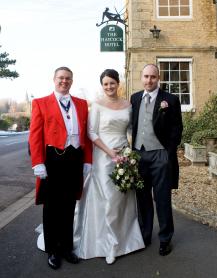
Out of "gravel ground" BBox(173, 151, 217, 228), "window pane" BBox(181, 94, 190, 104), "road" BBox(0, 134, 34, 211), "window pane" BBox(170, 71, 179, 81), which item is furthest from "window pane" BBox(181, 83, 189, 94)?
"road" BBox(0, 134, 34, 211)

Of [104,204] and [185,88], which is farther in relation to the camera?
[185,88]

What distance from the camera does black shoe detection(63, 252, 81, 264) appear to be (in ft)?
13.6

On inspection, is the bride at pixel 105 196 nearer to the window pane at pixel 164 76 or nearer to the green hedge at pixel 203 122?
the green hedge at pixel 203 122

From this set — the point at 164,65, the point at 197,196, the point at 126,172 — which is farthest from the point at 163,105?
the point at 164,65

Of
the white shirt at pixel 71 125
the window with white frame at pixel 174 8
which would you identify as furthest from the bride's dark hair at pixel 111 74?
the window with white frame at pixel 174 8

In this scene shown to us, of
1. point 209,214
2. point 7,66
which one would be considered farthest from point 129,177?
point 7,66

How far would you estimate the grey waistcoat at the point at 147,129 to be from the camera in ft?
14.4

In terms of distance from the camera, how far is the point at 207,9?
15.0m

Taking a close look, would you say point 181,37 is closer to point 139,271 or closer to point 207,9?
point 207,9

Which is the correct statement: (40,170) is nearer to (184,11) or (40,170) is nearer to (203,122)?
(203,122)

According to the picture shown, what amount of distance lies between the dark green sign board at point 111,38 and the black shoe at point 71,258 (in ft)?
39.7

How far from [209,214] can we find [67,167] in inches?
98.3

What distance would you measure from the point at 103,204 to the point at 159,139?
94cm

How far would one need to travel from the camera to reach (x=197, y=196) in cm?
696
